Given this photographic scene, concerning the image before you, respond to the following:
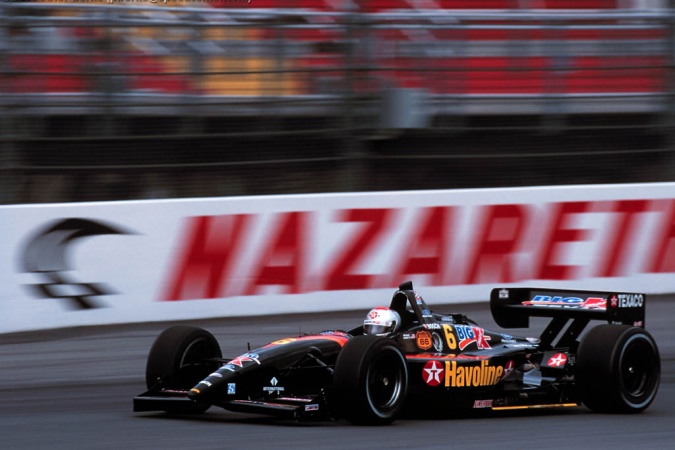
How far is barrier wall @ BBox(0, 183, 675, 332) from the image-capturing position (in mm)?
11039

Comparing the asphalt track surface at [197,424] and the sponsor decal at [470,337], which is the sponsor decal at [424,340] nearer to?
the sponsor decal at [470,337]

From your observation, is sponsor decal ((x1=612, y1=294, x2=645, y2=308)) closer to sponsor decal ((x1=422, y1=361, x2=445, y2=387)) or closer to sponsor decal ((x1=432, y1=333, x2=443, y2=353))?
sponsor decal ((x1=432, y1=333, x2=443, y2=353))

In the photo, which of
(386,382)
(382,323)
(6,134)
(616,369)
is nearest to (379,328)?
(382,323)

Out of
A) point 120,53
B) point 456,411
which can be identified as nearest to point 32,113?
point 120,53

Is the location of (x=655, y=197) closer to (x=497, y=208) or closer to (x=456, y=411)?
(x=497, y=208)

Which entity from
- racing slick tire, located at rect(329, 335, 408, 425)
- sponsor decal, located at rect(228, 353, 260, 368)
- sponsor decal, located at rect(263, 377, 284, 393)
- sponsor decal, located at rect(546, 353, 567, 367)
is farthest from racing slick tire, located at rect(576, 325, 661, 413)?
sponsor decal, located at rect(228, 353, 260, 368)

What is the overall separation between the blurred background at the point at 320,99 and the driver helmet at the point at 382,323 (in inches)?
201

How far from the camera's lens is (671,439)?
6.71 meters

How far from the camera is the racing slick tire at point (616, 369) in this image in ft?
24.3

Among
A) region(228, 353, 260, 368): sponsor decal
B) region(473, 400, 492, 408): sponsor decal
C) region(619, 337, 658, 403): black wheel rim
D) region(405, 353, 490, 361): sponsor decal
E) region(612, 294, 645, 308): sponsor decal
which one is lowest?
region(473, 400, 492, 408): sponsor decal

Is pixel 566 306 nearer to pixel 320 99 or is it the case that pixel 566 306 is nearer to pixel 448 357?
pixel 448 357

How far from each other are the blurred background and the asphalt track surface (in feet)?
8.03

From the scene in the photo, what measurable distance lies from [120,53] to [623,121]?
6.04 m

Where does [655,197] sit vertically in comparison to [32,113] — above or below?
below
